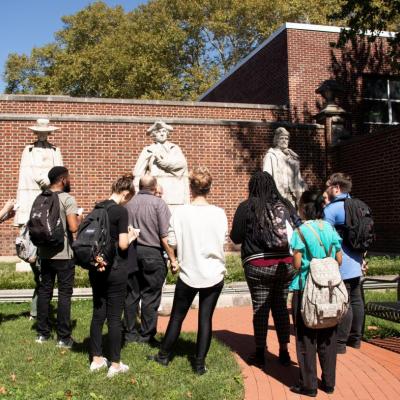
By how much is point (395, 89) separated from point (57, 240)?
1721cm

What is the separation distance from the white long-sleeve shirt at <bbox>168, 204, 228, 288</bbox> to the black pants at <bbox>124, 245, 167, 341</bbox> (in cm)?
97

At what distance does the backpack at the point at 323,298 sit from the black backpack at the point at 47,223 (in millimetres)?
2568

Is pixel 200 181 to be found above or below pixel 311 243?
above

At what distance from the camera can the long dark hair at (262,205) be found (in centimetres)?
457

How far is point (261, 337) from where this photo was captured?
15.7 feet

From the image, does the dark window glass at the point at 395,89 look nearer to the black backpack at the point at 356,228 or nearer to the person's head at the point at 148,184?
the black backpack at the point at 356,228

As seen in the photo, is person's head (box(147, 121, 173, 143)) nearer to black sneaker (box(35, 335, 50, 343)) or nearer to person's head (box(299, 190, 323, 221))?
black sneaker (box(35, 335, 50, 343))

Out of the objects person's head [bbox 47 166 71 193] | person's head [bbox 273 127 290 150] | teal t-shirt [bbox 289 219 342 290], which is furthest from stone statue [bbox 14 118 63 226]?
teal t-shirt [bbox 289 219 342 290]

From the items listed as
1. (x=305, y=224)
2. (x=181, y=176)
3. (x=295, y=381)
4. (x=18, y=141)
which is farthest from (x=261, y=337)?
(x=18, y=141)

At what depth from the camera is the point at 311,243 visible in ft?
13.7

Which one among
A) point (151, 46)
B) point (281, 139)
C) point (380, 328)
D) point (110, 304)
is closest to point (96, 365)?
point (110, 304)

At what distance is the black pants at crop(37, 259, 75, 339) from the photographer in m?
5.27

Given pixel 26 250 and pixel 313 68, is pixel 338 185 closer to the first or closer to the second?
pixel 26 250

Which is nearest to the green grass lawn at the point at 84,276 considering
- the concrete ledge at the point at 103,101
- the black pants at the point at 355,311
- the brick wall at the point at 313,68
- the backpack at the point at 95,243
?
the black pants at the point at 355,311
